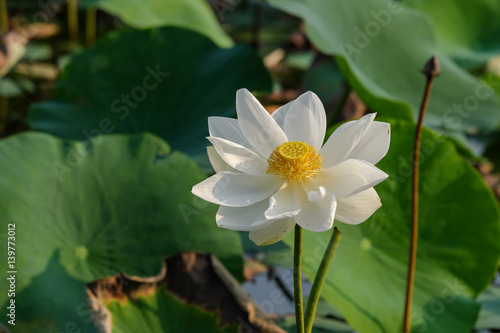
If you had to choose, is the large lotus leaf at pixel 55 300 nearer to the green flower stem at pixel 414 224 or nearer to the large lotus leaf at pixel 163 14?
the green flower stem at pixel 414 224

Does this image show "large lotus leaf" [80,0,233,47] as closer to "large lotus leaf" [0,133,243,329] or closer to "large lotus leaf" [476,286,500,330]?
"large lotus leaf" [0,133,243,329]

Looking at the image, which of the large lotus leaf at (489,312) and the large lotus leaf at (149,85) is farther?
the large lotus leaf at (149,85)

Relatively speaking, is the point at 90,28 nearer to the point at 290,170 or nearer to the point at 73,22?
the point at 73,22

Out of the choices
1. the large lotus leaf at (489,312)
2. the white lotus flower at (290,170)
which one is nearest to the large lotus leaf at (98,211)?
the white lotus flower at (290,170)

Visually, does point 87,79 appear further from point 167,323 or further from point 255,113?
point 255,113

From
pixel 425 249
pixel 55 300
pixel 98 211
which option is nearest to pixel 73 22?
pixel 98 211

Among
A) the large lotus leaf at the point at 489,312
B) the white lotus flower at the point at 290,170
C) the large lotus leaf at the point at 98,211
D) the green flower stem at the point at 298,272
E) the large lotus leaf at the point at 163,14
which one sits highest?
the white lotus flower at the point at 290,170

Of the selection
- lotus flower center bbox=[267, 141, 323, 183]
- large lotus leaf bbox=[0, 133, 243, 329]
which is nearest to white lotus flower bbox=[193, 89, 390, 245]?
lotus flower center bbox=[267, 141, 323, 183]

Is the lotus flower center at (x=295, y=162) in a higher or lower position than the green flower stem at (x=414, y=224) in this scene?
higher

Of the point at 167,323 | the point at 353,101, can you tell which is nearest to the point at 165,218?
the point at 167,323
